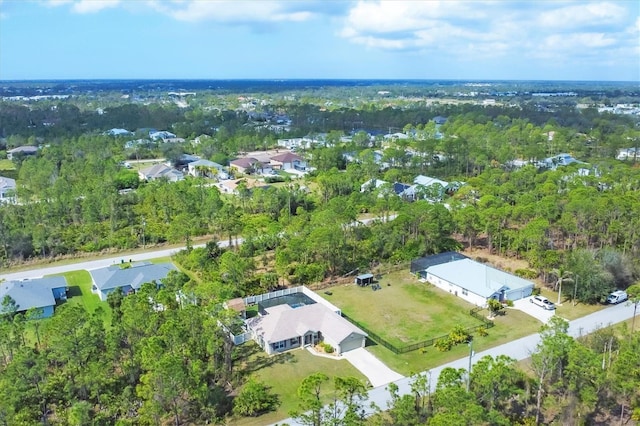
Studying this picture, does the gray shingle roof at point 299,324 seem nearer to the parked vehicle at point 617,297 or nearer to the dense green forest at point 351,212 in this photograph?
the dense green forest at point 351,212

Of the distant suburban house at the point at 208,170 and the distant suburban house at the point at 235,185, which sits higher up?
the distant suburban house at the point at 208,170

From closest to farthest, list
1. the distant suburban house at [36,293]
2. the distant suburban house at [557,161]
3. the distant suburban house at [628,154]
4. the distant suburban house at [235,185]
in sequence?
1. the distant suburban house at [36,293]
2. the distant suburban house at [235,185]
3. the distant suburban house at [557,161]
4. the distant suburban house at [628,154]

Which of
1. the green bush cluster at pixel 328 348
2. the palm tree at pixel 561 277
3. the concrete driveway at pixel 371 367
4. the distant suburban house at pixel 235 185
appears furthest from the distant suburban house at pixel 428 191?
the green bush cluster at pixel 328 348

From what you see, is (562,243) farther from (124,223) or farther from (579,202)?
(124,223)

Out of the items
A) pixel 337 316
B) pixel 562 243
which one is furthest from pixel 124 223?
pixel 562 243

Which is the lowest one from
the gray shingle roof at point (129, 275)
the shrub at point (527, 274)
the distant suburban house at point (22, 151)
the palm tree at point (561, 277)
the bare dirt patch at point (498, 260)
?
the bare dirt patch at point (498, 260)

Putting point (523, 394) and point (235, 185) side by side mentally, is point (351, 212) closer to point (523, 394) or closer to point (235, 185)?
point (523, 394)

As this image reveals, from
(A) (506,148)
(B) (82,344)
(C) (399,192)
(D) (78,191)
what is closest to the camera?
(B) (82,344)

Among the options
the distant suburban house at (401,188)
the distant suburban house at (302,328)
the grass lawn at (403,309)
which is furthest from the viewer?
the distant suburban house at (401,188)
